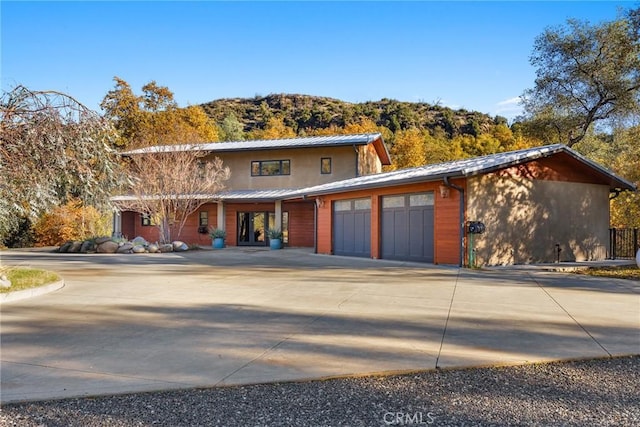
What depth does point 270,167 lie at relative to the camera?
2438 centimetres

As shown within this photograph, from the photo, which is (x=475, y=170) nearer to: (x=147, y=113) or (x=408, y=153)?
(x=408, y=153)

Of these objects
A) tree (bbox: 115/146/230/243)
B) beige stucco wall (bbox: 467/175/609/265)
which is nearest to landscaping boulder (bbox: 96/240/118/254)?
tree (bbox: 115/146/230/243)

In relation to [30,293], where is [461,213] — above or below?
above

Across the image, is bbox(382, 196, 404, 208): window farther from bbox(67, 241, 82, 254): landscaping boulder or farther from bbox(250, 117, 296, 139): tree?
bbox(250, 117, 296, 139): tree

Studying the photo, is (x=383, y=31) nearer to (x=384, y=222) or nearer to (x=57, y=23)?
(x=384, y=222)

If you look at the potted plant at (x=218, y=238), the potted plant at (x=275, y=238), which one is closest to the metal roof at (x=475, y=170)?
the potted plant at (x=275, y=238)

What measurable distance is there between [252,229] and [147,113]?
15.9 meters

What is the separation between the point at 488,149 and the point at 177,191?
3220 centimetres

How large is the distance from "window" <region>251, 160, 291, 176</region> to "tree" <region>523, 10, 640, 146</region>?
13.0m

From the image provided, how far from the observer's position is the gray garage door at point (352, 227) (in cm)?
1649

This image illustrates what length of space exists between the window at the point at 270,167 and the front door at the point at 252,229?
7.21 ft

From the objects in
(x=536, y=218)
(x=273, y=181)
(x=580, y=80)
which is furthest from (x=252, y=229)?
(x=580, y=80)

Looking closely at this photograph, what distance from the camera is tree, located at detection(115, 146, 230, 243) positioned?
2084cm

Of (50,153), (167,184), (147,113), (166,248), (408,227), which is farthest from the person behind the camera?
(147,113)
